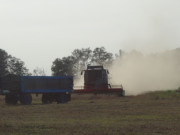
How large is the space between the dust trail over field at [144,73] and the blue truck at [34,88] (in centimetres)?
2401

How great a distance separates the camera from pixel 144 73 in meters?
77.1

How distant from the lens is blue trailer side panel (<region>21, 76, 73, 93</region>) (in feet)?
139

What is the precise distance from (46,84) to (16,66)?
112 meters

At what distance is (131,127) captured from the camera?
18562 millimetres

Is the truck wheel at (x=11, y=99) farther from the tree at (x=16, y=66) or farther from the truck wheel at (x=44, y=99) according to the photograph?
the tree at (x=16, y=66)

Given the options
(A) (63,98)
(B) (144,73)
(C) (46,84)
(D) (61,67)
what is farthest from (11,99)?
(D) (61,67)

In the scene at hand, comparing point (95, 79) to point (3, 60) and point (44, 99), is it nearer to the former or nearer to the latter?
point (44, 99)

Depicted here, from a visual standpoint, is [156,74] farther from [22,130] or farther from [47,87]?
[22,130]

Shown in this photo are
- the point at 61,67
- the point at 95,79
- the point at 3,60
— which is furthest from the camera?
the point at 3,60

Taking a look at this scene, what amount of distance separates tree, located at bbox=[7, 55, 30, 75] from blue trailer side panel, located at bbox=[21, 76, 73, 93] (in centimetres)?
10405

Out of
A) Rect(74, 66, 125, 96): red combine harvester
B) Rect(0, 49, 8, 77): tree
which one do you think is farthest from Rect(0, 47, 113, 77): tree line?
Rect(74, 66, 125, 96): red combine harvester

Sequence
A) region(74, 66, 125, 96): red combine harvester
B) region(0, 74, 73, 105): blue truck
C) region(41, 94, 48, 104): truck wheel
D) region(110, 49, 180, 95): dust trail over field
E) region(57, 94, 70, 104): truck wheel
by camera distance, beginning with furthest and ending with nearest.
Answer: region(110, 49, 180, 95): dust trail over field
region(74, 66, 125, 96): red combine harvester
region(41, 94, 48, 104): truck wheel
region(57, 94, 70, 104): truck wheel
region(0, 74, 73, 105): blue truck

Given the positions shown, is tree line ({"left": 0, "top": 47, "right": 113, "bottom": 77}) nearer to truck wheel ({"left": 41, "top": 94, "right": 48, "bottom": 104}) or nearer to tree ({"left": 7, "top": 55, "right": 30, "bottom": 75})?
tree ({"left": 7, "top": 55, "right": 30, "bottom": 75})

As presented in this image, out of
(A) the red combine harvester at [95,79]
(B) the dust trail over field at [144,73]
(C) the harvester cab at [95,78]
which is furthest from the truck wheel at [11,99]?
(B) the dust trail over field at [144,73]
